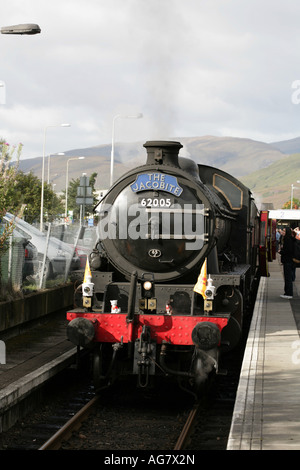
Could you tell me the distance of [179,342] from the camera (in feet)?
24.5

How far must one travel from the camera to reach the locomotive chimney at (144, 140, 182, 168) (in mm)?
8188

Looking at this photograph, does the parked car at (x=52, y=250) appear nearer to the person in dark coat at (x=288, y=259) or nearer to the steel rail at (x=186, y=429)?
the person in dark coat at (x=288, y=259)

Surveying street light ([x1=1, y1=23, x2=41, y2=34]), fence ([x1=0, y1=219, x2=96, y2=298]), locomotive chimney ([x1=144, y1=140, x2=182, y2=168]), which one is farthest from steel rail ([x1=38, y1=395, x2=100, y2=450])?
street light ([x1=1, y1=23, x2=41, y2=34])

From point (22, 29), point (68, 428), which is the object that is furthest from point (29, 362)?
point (22, 29)

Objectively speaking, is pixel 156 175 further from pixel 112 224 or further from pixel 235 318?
pixel 235 318

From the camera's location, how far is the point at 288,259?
16125 millimetres

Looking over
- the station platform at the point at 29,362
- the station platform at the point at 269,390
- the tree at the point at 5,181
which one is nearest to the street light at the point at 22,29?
the tree at the point at 5,181

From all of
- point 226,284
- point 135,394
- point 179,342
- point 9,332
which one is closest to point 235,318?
point 226,284

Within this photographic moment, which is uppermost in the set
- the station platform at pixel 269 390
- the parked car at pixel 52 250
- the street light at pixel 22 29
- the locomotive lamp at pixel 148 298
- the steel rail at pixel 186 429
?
the street light at pixel 22 29

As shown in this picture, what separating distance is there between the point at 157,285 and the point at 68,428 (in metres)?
2.15

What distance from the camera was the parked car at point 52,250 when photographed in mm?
13305

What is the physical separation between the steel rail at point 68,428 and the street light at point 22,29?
211 inches

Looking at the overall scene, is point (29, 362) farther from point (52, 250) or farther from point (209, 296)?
point (52, 250)

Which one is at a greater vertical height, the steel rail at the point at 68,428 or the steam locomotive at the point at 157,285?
the steam locomotive at the point at 157,285
